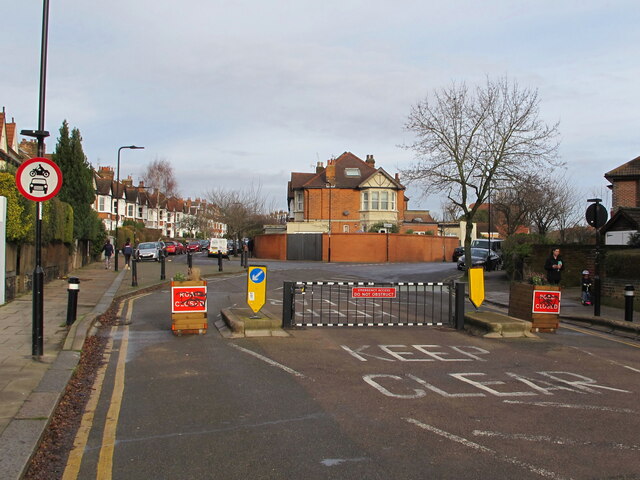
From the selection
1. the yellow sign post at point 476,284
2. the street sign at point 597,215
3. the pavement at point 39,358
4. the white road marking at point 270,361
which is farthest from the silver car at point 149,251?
the white road marking at point 270,361

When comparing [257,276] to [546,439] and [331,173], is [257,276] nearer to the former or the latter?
[546,439]

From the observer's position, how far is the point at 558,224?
1863 inches

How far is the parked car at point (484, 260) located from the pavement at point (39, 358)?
1468cm

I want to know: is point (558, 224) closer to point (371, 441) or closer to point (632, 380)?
point (632, 380)

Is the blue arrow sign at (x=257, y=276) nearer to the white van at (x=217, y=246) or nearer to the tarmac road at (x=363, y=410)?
the tarmac road at (x=363, y=410)

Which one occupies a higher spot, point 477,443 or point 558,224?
point 558,224

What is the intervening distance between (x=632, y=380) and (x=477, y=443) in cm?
394

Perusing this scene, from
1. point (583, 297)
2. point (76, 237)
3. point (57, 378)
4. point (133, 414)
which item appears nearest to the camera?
point (133, 414)

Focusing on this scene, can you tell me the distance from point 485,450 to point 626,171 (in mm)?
32372

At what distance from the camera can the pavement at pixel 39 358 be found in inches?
200

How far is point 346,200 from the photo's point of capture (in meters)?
62.0

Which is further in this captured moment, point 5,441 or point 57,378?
point 57,378

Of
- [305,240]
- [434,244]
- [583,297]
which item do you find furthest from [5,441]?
[434,244]

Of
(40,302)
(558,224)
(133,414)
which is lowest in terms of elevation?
(133,414)
